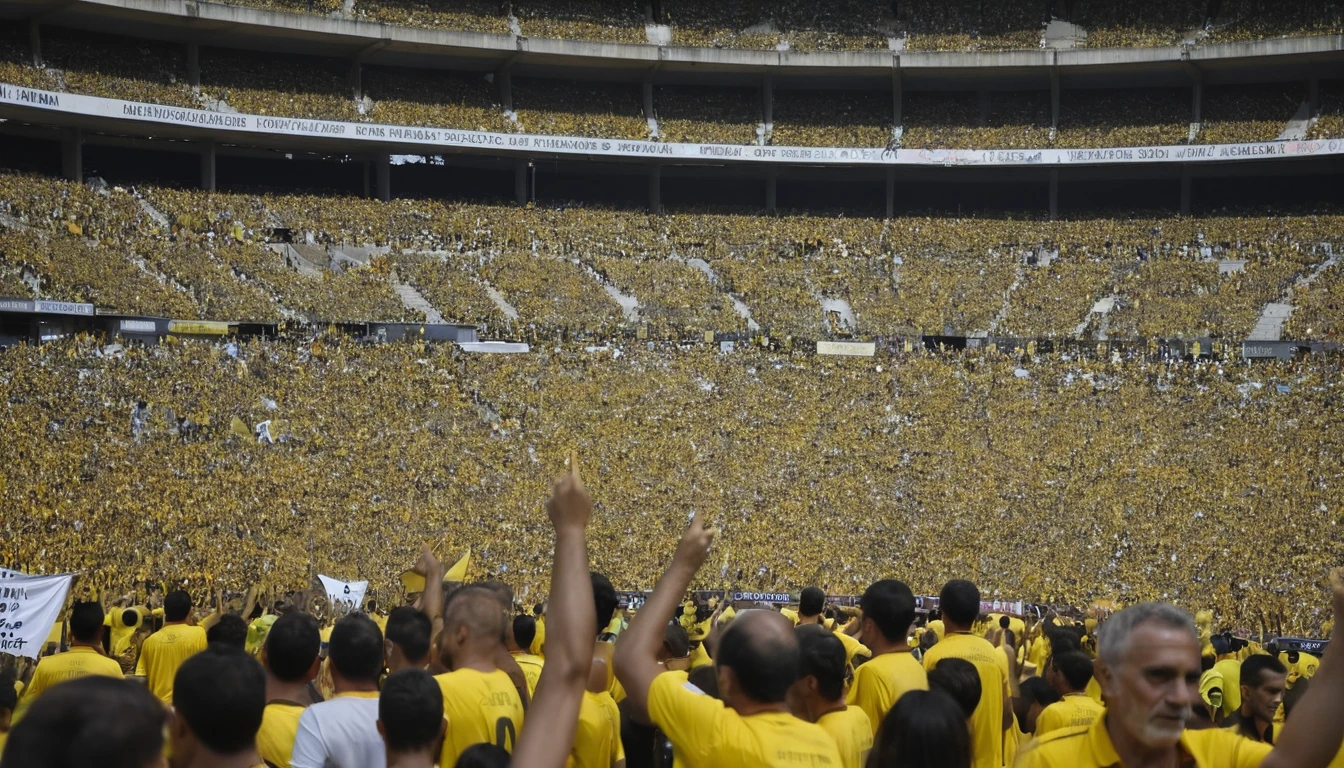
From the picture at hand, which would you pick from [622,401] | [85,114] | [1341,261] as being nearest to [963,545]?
[622,401]

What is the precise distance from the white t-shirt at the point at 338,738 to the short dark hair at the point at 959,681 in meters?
2.34

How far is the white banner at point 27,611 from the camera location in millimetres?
10867

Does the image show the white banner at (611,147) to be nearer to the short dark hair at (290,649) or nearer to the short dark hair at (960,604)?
the short dark hair at (960,604)

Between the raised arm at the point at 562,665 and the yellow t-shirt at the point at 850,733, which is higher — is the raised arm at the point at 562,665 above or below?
above

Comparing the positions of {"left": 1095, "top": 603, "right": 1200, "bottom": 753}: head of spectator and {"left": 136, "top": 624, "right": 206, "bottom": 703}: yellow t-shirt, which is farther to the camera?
{"left": 136, "top": 624, "right": 206, "bottom": 703}: yellow t-shirt

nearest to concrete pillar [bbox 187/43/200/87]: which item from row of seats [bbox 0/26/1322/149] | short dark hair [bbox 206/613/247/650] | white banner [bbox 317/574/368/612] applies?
row of seats [bbox 0/26/1322/149]

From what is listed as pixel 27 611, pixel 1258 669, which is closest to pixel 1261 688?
pixel 1258 669

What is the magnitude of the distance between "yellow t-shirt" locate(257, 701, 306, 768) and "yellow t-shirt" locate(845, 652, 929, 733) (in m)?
2.45

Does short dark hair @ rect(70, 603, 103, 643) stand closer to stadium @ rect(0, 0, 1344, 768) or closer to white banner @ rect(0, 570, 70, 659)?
white banner @ rect(0, 570, 70, 659)

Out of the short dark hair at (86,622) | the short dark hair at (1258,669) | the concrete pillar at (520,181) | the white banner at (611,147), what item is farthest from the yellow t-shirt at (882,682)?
the concrete pillar at (520,181)

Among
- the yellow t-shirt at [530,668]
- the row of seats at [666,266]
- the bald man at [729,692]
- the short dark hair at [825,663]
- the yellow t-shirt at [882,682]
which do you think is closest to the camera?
the bald man at [729,692]

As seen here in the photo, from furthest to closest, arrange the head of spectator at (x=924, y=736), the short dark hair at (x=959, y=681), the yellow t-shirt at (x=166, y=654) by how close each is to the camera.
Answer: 1. the yellow t-shirt at (x=166, y=654)
2. the short dark hair at (x=959, y=681)
3. the head of spectator at (x=924, y=736)

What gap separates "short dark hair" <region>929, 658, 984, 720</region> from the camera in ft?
19.3

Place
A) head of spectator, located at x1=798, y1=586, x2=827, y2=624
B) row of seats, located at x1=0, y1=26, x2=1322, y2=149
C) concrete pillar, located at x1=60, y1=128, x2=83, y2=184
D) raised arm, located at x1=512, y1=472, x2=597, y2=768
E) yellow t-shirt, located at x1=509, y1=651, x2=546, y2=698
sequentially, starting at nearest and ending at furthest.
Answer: raised arm, located at x1=512, y1=472, x2=597, y2=768
yellow t-shirt, located at x1=509, y1=651, x2=546, y2=698
head of spectator, located at x1=798, y1=586, x2=827, y2=624
concrete pillar, located at x1=60, y1=128, x2=83, y2=184
row of seats, located at x1=0, y1=26, x2=1322, y2=149
